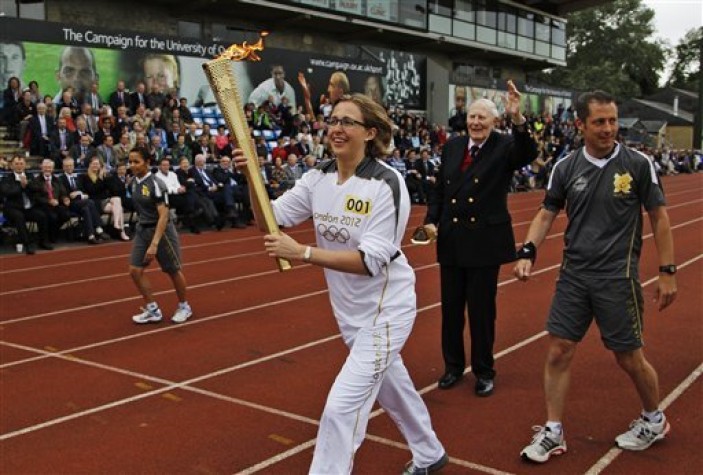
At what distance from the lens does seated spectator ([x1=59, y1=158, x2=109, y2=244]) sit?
13.9 m

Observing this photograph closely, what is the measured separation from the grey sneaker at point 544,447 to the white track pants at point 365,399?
2.32ft

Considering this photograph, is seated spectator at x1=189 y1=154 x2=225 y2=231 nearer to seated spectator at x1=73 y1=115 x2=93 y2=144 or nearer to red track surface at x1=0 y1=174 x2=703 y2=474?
seated spectator at x1=73 y1=115 x2=93 y2=144

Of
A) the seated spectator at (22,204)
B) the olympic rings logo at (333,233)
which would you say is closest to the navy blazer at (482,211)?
the olympic rings logo at (333,233)

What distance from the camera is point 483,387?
535cm

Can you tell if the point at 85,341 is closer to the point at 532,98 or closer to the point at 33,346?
the point at 33,346

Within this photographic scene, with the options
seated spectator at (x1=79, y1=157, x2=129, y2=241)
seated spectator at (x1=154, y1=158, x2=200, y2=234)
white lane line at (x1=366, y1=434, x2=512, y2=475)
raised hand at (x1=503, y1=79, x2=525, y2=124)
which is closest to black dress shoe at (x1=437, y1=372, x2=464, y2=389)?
white lane line at (x1=366, y1=434, x2=512, y2=475)

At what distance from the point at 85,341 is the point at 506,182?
418 centimetres

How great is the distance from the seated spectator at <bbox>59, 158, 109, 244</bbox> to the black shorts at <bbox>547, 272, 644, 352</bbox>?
11.4 metres

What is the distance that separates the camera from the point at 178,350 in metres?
6.66

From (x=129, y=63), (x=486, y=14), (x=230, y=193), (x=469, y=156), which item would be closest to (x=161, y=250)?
(x=469, y=156)

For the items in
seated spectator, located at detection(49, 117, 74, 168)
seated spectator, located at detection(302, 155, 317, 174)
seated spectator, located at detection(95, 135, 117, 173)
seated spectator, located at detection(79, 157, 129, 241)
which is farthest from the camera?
seated spectator, located at detection(302, 155, 317, 174)

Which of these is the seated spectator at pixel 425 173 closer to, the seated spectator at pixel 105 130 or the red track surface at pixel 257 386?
the seated spectator at pixel 105 130

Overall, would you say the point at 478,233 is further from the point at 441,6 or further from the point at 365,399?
the point at 441,6

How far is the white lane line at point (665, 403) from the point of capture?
413 centimetres
